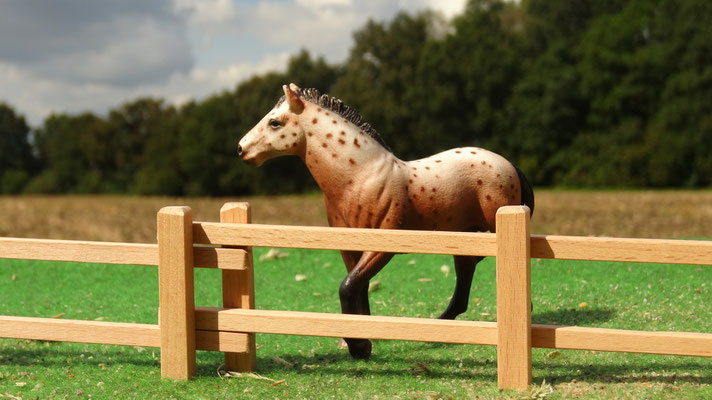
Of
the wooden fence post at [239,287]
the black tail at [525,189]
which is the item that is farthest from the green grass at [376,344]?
the black tail at [525,189]

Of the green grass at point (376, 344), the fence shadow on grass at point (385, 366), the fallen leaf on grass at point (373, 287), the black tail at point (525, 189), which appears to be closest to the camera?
Result: the green grass at point (376, 344)

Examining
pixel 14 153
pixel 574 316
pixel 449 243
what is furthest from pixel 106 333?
pixel 14 153

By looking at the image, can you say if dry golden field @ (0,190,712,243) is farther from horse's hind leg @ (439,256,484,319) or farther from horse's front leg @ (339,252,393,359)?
horse's front leg @ (339,252,393,359)

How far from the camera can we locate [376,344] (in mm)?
5723

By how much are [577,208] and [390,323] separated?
52.6ft

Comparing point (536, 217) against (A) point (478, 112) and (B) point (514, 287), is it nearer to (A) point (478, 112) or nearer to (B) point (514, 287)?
(B) point (514, 287)

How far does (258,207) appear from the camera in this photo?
74.4 feet

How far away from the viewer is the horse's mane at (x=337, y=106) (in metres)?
5.10

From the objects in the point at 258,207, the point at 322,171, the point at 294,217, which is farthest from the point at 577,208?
the point at 322,171

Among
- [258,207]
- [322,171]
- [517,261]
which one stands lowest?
[258,207]

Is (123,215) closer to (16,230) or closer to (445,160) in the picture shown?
(16,230)

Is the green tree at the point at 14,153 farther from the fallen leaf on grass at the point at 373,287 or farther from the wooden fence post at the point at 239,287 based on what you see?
the wooden fence post at the point at 239,287

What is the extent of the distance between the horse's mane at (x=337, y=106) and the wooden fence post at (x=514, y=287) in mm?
1321

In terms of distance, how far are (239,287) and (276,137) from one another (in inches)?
43.3
